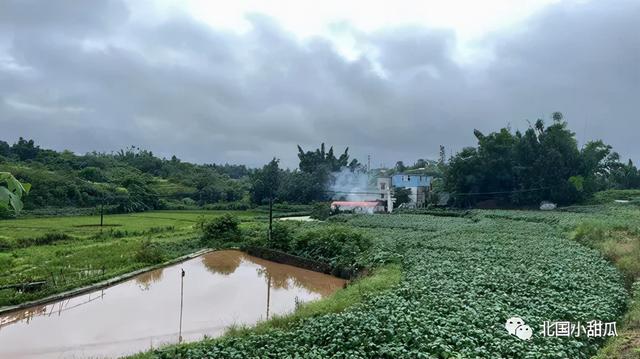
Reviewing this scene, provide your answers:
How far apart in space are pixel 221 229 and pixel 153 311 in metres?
16.4

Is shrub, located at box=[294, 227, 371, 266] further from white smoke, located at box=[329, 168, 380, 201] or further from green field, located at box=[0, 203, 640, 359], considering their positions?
white smoke, located at box=[329, 168, 380, 201]

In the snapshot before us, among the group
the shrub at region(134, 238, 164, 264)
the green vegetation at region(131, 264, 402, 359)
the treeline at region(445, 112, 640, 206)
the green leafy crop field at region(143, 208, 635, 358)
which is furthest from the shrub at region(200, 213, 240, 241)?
the treeline at region(445, 112, 640, 206)

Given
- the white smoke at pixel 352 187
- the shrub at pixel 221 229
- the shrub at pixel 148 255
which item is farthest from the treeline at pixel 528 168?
the shrub at pixel 148 255

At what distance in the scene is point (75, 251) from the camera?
27.0 meters

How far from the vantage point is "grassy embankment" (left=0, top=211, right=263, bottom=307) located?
765 inches

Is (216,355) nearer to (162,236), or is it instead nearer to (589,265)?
(589,265)

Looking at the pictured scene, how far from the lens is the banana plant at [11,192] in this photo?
124 inches

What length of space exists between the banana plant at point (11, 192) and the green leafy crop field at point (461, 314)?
684 cm

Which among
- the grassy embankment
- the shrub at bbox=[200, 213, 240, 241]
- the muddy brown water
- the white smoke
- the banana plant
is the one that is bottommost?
the muddy brown water

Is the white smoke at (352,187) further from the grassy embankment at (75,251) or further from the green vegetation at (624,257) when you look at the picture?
the green vegetation at (624,257)

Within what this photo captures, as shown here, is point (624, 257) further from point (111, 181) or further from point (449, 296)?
point (111, 181)

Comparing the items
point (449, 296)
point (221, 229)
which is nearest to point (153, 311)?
point (449, 296)

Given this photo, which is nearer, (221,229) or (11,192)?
(11,192)

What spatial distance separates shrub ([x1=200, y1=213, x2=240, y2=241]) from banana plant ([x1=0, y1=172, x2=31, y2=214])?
29489 mm
